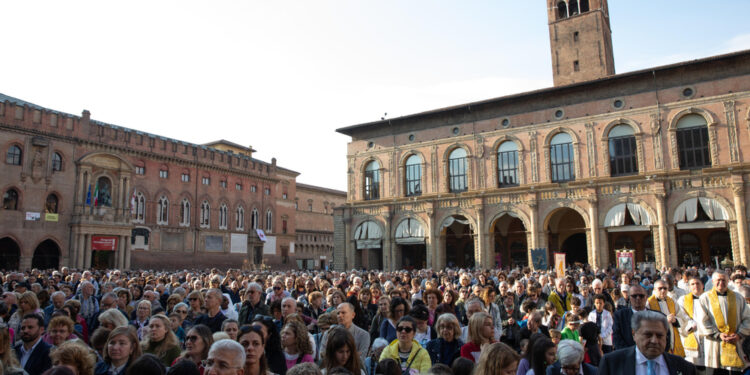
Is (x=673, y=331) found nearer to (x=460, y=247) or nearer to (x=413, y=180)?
(x=413, y=180)

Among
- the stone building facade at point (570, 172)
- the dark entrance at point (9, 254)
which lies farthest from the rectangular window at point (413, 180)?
the dark entrance at point (9, 254)

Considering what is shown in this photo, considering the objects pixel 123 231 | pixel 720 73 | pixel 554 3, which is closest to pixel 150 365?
pixel 720 73

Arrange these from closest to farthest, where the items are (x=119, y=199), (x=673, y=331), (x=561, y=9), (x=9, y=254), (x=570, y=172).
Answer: (x=673, y=331), (x=570, y=172), (x=9, y=254), (x=119, y=199), (x=561, y=9)

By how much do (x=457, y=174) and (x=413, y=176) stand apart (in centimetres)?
352

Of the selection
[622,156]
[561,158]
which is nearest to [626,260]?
[622,156]

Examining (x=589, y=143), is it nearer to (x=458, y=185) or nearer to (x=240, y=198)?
(x=458, y=185)

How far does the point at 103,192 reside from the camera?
3916cm

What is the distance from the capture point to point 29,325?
19.1ft

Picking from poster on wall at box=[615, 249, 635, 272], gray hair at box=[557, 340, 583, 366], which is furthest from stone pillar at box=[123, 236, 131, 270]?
gray hair at box=[557, 340, 583, 366]

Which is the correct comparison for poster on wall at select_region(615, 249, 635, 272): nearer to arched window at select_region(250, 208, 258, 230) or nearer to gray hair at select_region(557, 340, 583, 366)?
gray hair at select_region(557, 340, 583, 366)

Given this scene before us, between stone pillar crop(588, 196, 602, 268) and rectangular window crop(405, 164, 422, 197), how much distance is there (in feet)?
39.3

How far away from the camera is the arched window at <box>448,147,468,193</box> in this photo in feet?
116

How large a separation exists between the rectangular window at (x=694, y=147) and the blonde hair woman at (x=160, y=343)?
30291 mm

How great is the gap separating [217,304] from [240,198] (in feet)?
150
